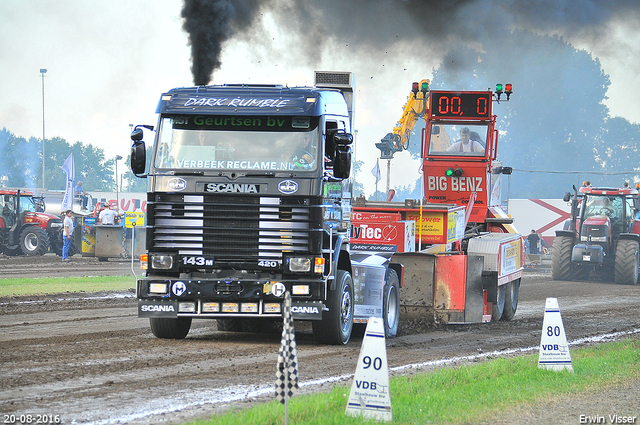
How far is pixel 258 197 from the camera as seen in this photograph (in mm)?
10734

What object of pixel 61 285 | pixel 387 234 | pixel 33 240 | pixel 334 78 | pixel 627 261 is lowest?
pixel 61 285

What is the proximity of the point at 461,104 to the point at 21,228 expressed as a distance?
24325mm

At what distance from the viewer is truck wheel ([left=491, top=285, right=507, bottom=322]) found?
1599 centimetres

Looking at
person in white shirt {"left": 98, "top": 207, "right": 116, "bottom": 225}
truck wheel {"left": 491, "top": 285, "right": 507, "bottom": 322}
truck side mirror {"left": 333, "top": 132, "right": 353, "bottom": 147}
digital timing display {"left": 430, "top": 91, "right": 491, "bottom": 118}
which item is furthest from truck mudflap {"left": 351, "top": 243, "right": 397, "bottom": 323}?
person in white shirt {"left": 98, "top": 207, "right": 116, "bottom": 225}

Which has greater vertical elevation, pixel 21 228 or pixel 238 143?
pixel 238 143

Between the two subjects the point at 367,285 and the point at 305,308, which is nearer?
the point at 305,308

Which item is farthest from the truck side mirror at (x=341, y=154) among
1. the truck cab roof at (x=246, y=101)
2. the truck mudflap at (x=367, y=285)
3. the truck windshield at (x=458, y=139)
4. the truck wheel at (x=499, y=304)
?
the truck windshield at (x=458, y=139)

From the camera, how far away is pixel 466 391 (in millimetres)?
8094

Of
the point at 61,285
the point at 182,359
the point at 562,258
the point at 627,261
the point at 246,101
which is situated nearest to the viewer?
the point at 182,359

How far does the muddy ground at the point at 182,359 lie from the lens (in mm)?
7113

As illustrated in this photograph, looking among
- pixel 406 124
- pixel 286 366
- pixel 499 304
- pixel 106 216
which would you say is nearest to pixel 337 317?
pixel 286 366

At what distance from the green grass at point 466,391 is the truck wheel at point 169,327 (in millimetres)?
4089

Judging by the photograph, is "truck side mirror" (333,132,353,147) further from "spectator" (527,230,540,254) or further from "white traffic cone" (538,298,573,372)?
"spectator" (527,230,540,254)

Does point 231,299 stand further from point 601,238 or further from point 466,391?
point 601,238
